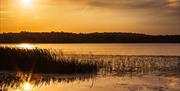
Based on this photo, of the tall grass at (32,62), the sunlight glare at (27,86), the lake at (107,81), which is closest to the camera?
the sunlight glare at (27,86)

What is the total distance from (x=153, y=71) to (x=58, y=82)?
785 centimetres

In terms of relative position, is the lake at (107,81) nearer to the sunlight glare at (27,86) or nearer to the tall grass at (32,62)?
the sunlight glare at (27,86)

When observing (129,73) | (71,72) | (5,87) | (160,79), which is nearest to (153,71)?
(129,73)

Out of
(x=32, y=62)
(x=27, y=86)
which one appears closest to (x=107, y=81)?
(x=27, y=86)

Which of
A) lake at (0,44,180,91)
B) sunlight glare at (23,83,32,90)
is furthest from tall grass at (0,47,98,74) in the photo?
sunlight glare at (23,83,32,90)

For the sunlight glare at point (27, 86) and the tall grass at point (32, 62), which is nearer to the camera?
the sunlight glare at point (27, 86)

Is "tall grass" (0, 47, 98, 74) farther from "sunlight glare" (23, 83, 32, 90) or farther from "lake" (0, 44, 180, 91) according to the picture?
"sunlight glare" (23, 83, 32, 90)

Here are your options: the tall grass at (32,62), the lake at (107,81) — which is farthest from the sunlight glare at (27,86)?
the tall grass at (32,62)

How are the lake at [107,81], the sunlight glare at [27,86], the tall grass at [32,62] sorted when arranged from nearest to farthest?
the sunlight glare at [27,86] → the lake at [107,81] → the tall grass at [32,62]

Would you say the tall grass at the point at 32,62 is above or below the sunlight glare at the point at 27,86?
above

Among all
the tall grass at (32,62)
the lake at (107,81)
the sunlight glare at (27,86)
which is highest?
the tall grass at (32,62)

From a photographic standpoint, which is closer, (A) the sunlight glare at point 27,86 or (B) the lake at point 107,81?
(A) the sunlight glare at point 27,86

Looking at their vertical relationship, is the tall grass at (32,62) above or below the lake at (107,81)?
above

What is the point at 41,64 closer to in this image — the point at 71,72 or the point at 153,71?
the point at 71,72
